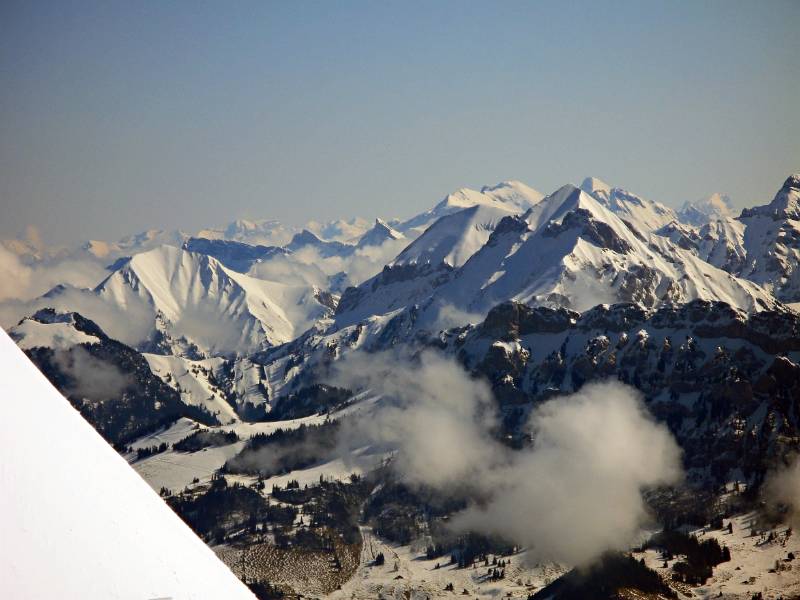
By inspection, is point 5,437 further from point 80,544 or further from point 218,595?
point 218,595

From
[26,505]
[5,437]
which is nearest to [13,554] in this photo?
A: [26,505]

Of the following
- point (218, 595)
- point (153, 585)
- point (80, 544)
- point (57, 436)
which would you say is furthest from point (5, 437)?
point (218, 595)

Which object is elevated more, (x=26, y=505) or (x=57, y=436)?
(x=57, y=436)

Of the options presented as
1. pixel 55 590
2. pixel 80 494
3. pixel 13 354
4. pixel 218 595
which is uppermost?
pixel 13 354

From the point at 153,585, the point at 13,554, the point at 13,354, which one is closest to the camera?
the point at 13,554

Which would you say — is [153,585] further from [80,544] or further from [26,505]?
[26,505]

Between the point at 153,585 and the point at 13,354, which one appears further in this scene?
the point at 13,354

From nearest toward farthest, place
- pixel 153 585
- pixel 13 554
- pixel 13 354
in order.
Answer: pixel 13 554, pixel 153 585, pixel 13 354
